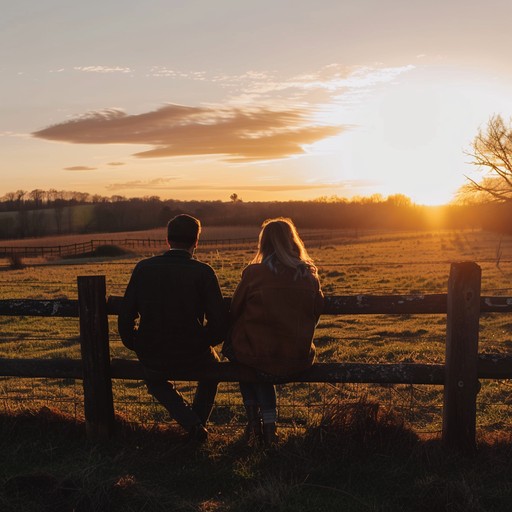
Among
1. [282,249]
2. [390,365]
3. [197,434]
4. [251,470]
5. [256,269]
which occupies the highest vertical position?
[282,249]

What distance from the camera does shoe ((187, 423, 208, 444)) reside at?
4926mm

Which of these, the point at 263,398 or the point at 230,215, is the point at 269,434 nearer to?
the point at 263,398

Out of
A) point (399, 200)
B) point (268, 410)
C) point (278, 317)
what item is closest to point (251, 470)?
point (268, 410)

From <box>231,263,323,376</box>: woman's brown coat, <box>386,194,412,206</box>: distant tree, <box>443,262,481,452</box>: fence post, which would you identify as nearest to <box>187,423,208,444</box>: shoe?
<box>231,263,323,376</box>: woman's brown coat

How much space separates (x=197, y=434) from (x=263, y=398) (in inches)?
24.6

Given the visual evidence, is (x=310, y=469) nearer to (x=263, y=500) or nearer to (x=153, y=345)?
(x=263, y=500)

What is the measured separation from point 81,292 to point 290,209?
119 m

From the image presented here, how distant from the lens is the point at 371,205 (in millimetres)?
124688

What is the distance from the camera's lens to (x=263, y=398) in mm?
5012

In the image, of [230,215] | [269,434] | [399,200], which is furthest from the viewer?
[399,200]

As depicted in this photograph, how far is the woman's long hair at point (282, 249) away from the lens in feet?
15.7

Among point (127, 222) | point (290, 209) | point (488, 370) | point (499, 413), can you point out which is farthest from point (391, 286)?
point (127, 222)

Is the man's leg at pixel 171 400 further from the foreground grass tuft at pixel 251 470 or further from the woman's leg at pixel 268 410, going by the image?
the woman's leg at pixel 268 410

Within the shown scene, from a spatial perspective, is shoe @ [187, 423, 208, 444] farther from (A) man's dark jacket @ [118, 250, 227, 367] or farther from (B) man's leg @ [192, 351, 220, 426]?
(A) man's dark jacket @ [118, 250, 227, 367]
